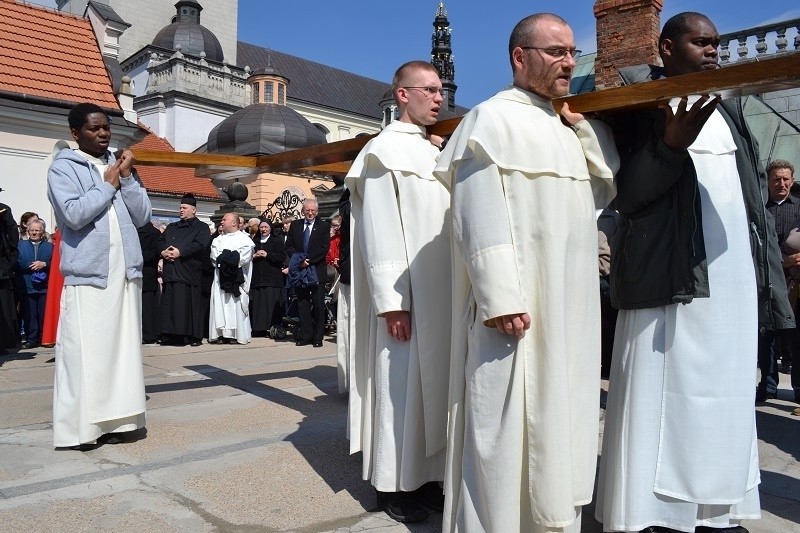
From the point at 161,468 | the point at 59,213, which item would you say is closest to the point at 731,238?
the point at 161,468

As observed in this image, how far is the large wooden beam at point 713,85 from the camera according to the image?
8.62 ft

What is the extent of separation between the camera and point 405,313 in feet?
11.8

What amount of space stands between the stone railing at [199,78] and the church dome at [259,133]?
9797mm

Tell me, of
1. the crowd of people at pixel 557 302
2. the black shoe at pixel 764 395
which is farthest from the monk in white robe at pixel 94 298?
the black shoe at pixel 764 395

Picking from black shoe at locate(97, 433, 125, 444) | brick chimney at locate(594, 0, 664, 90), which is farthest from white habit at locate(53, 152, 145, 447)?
brick chimney at locate(594, 0, 664, 90)

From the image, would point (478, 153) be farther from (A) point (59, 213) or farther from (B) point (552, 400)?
(A) point (59, 213)

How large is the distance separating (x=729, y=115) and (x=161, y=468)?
11.4 ft

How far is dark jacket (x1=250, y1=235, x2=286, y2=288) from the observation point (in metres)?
12.0

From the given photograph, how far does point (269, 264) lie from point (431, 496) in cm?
885

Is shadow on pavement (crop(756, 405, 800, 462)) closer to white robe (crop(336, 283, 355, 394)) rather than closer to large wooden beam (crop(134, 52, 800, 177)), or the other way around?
large wooden beam (crop(134, 52, 800, 177))

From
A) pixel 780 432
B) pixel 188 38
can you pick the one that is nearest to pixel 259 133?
pixel 188 38

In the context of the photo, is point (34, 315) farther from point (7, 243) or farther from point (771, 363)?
point (771, 363)

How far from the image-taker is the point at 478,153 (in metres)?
2.95

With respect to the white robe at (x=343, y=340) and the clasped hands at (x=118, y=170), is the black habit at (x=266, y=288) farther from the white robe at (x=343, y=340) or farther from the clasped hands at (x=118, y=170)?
the clasped hands at (x=118, y=170)
